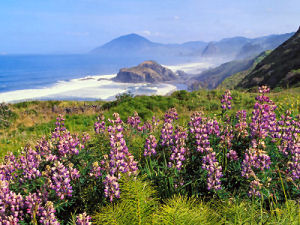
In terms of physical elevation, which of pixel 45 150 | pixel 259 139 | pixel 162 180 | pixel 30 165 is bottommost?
pixel 162 180

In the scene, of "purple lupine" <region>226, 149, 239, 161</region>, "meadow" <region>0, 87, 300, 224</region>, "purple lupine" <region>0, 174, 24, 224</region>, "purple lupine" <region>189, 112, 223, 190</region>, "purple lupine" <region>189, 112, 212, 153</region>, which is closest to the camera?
"purple lupine" <region>0, 174, 24, 224</region>

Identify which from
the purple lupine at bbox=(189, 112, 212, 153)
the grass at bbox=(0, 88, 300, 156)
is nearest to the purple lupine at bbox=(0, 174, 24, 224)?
the purple lupine at bbox=(189, 112, 212, 153)

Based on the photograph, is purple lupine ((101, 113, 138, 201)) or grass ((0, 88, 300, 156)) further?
grass ((0, 88, 300, 156))

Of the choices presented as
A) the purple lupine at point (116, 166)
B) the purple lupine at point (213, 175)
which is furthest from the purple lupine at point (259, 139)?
the purple lupine at point (116, 166)

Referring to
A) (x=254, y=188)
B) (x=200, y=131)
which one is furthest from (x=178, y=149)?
(x=254, y=188)

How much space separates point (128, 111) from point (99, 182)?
1165 cm

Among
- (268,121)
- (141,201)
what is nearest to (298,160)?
(268,121)

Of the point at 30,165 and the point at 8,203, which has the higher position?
the point at 30,165

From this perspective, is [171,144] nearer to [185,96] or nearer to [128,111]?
[128,111]

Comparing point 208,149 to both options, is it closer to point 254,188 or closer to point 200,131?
point 200,131

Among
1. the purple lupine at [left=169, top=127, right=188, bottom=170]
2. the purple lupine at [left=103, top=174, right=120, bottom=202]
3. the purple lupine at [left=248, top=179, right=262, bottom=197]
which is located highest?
the purple lupine at [left=169, top=127, right=188, bottom=170]

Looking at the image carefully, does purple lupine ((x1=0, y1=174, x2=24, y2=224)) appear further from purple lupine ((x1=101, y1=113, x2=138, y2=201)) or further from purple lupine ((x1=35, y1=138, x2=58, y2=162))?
purple lupine ((x1=101, y1=113, x2=138, y2=201))

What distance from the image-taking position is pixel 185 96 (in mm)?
18219

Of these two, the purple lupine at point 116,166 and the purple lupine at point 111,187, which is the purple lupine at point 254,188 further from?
the purple lupine at point 111,187
